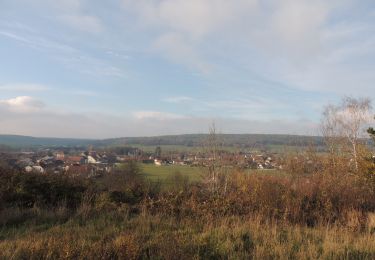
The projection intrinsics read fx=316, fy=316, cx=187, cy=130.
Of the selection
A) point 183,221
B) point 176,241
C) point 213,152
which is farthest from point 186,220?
point 213,152

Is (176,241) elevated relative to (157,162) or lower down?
elevated

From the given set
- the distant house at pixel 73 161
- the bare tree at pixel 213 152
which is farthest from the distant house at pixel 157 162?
the bare tree at pixel 213 152

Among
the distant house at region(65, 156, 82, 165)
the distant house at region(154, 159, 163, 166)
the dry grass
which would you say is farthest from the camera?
the distant house at region(154, 159, 163, 166)

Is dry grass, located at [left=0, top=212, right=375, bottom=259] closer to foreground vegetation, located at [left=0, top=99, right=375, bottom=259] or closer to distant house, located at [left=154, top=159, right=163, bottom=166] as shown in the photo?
foreground vegetation, located at [left=0, top=99, right=375, bottom=259]

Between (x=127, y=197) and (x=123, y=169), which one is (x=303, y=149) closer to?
(x=123, y=169)

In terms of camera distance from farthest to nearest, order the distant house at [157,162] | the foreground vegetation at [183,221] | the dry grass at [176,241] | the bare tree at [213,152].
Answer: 1. the distant house at [157,162]
2. the bare tree at [213,152]
3. the foreground vegetation at [183,221]
4. the dry grass at [176,241]

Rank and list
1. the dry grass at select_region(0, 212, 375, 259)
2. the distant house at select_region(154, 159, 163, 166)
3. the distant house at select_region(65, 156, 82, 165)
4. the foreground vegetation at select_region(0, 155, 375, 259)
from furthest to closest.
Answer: the distant house at select_region(154, 159, 163, 166), the distant house at select_region(65, 156, 82, 165), the foreground vegetation at select_region(0, 155, 375, 259), the dry grass at select_region(0, 212, 375, 259)

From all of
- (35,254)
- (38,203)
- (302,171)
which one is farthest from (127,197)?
(302,171)

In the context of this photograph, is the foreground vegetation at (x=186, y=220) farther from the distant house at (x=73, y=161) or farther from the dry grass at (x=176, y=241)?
the distant house at (x=73, y=161)

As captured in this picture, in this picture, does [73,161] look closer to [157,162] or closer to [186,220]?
[157,162]

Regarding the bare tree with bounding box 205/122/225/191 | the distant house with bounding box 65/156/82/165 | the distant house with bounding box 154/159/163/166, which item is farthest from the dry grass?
the distant house with bounding box 154/159/163/166

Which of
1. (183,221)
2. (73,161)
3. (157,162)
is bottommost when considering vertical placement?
(157,162)

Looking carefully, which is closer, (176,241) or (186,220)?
(176,241)

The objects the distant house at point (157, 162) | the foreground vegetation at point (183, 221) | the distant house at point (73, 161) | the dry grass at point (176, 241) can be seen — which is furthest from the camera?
the distant house at point (157, 162)
